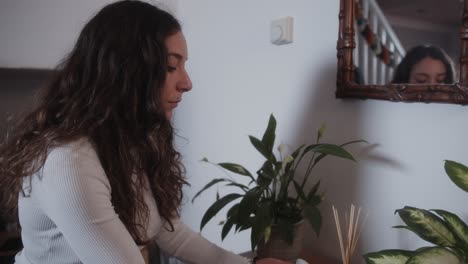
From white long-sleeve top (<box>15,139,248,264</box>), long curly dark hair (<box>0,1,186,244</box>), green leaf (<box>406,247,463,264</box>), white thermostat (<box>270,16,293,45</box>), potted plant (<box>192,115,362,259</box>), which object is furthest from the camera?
white thermostat (<box>270,16,293,45</box>)

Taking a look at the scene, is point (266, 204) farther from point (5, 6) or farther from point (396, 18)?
point (5, 6)

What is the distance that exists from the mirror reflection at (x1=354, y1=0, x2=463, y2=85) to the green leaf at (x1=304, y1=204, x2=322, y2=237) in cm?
35

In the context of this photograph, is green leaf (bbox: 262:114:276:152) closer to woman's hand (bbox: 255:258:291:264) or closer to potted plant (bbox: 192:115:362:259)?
potted plant (bbox: 192:115:362:259)

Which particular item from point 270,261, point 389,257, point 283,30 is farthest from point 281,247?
point 283,30

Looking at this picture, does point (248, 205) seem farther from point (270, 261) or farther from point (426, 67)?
point (426, 67)

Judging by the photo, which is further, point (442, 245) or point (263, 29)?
point (263, 29)

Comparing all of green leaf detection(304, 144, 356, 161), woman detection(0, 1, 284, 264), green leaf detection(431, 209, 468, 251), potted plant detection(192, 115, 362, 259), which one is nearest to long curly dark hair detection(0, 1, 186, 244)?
woman detection(0, 1, 284, 264)

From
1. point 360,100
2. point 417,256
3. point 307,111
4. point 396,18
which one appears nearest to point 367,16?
point 396,18

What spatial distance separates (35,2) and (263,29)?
113 cm

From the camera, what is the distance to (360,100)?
103 cm

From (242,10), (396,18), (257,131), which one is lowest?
(257,131)

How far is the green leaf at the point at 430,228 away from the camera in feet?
1.96

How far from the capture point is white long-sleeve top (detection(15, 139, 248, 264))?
2.28ft

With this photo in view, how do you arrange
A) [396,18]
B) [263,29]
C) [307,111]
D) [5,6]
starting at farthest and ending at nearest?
1. [5,6]
2. [263,29]
3. [307,111]
4. [396,18]
